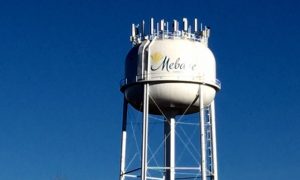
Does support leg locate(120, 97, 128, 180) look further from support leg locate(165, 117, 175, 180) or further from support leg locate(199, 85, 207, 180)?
support leg locate(199, 85, 207, 180)

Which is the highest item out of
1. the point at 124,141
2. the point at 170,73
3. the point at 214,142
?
the point at 170,73

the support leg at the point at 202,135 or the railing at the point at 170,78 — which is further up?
the railing at the point at 170,78

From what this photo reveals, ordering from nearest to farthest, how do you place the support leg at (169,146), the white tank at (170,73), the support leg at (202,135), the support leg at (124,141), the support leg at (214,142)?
the support leg at (202,135), the white tank at (170,73), the support leg at (214,142), the support leg at (124,141), the support leg at (169,146)

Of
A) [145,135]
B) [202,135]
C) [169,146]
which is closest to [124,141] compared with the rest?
[169,146]

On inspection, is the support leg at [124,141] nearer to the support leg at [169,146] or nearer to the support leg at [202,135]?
the support leg at [169,146]

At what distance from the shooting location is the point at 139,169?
4297cm

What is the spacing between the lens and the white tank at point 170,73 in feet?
143

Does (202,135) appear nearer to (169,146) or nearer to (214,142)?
(214,142)

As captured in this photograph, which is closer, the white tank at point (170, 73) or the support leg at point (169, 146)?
the white tank at point (170, 73)

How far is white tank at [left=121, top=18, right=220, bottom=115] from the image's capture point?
43.4m

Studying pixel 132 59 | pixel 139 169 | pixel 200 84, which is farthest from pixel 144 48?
pixel 139 169

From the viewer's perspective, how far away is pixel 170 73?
43406mm

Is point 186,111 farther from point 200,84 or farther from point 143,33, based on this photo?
point 143,33

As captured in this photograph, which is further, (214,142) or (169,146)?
(169,146)
